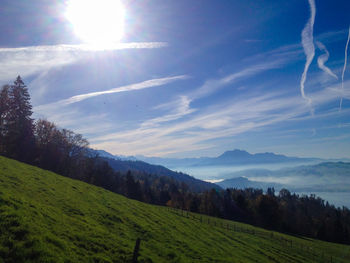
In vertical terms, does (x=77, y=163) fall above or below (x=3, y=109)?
below

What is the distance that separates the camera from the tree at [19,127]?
149ft

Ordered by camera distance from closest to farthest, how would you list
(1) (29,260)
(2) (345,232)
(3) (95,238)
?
1. (1) (29,260)
2. (3) (95,238)
3. (2) (345,232)

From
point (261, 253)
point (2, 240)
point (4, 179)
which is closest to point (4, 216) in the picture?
point (2, 240)

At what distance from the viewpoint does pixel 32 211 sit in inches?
490

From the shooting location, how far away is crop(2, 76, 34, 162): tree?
149ft

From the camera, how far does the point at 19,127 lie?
152 feet

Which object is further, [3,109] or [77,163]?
[77,163]

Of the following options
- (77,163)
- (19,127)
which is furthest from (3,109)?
(77,163)

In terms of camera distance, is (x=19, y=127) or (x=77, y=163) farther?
(x=77, y=163)

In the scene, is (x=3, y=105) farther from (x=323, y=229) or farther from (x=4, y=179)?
(x=323, y=229)

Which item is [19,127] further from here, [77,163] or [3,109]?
[77,163]

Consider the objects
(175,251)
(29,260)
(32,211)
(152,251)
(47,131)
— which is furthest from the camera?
(47,131)

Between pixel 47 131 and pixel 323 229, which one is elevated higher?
pixel 47 131

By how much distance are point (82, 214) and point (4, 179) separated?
26.6 ft
